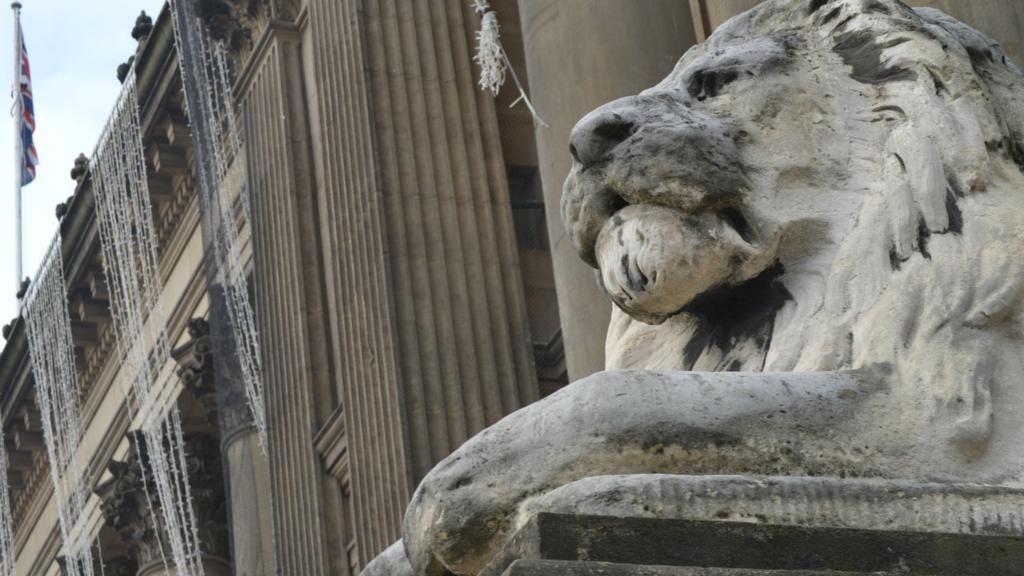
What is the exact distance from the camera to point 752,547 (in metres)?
3.38

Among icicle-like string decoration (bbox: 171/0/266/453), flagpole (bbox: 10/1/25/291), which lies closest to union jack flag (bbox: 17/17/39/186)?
flagpole (bbox: 10/1/25/291)

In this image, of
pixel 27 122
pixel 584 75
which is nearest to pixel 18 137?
pixel 27 122

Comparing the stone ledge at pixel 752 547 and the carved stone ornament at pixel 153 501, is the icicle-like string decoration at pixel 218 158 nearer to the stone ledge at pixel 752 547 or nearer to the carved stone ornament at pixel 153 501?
the carved stone ornament at pixel 153 501

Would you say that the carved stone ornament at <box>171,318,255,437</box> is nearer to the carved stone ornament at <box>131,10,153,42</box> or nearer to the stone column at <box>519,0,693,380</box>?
the carved stone ornament at <box>131,10,153,42</box>

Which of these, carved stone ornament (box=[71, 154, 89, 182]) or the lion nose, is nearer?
the lion nose

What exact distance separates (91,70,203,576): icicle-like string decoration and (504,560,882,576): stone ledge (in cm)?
2410

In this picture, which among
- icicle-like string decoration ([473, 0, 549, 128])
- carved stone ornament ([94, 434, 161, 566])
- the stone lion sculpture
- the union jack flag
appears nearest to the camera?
the stone lion sculpture

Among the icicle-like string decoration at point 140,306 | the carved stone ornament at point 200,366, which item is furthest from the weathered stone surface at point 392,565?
the icicle-like string decoration at point 140,306

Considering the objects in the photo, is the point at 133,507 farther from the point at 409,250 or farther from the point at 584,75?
the point at 584,75

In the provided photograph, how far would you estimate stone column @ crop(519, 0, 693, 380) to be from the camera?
37.9ft

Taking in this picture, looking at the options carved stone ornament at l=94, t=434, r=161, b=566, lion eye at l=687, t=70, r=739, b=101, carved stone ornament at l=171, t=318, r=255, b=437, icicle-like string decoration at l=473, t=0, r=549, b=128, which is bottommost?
lion eye at l=687, t=70, r=739, b=101

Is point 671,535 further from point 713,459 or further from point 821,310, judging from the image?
point 821,310

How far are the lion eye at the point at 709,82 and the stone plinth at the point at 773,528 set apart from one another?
3.14ft

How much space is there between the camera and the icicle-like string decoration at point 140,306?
91.6ft
